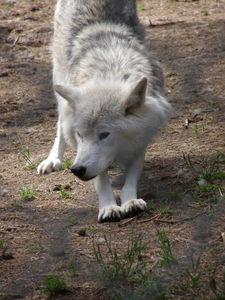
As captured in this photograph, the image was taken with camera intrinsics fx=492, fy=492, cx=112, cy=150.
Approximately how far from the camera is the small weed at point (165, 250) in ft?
8.90

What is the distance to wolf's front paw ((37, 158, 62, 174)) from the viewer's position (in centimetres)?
471

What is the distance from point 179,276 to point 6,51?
5.48m

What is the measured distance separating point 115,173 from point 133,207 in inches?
43.3

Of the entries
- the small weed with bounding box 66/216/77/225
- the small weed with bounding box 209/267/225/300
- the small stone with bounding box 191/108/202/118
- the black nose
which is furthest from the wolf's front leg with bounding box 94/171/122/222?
the small stone with bounding box 191/108/202/118

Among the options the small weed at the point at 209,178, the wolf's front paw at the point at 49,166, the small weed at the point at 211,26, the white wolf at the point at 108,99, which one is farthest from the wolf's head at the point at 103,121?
the small weed at the point at 211,26

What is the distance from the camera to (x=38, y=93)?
247 inches

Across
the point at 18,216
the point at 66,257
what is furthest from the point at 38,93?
the point at 66,257

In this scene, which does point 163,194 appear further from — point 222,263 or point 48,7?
point 48,7

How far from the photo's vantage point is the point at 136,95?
3.60 metres

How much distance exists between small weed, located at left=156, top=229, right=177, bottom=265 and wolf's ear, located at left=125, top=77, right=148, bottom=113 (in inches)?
39.4

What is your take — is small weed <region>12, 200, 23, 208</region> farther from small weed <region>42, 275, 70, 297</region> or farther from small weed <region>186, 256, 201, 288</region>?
small weed <region>186, 256, 201, 288</region>

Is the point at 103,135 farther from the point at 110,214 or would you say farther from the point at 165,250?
the point at 165,250

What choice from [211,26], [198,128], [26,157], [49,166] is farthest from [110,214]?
[211,26]

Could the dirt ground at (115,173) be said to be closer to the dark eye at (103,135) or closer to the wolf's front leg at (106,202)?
the wolf's front leg at (106,202)
